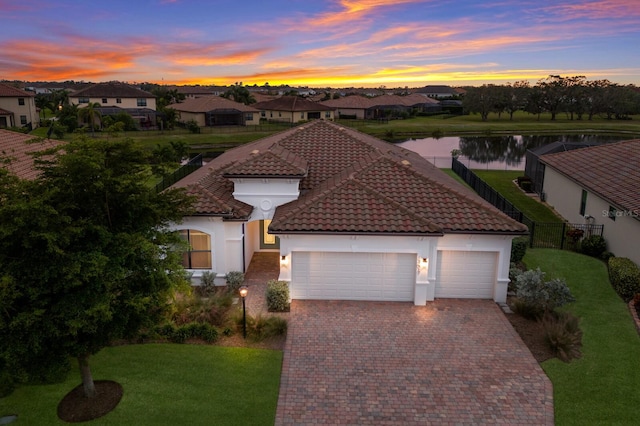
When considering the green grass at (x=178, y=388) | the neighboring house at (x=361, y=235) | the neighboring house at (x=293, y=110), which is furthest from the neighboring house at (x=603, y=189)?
the neighboring house at (x=293, y=110)

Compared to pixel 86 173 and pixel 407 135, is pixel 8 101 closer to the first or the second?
pixel 407 135

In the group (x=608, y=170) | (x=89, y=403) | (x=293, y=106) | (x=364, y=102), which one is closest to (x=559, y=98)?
(x=364, y=102)

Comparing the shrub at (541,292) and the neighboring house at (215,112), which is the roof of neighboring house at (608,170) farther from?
the neighboring house at (215,112)

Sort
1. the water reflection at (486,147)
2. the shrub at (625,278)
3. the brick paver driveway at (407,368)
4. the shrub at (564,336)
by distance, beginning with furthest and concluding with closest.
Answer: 1. the water reflection at (486,147)
2. the shrub at (625,278)
3. the shrub at (564,336)
4. the brick paver driveway at (407,368)

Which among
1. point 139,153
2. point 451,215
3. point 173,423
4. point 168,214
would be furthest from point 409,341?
point 139,153

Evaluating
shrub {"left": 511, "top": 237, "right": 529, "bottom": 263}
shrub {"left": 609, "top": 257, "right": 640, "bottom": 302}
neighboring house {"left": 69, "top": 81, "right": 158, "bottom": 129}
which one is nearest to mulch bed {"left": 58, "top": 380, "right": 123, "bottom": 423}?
shrub {"left": 511, "top": 237, "right": 529, "bottom": 263}
